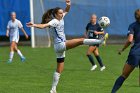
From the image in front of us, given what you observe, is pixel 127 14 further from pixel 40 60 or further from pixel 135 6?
pixel 40 60

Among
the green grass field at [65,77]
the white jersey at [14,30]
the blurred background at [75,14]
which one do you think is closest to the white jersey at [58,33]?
the green grass field at [65,77]

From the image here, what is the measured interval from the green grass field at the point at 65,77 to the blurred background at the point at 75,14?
29.3 feet

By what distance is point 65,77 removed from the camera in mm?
17344

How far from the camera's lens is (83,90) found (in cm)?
1411

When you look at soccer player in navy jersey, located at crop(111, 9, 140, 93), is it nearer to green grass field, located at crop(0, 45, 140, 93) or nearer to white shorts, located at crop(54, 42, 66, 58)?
white shorts, located at crop(54, 42, 66, 58)

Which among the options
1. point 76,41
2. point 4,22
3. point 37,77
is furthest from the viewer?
point 4,22

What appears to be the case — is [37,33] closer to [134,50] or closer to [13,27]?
[13,27]

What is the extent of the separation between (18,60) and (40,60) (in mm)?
999

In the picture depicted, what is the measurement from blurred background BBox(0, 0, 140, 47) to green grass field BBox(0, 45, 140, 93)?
894 centimetres

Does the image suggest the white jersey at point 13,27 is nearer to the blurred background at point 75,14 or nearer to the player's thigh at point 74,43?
the blurred background at point 75,14

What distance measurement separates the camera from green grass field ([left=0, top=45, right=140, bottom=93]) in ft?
47.2

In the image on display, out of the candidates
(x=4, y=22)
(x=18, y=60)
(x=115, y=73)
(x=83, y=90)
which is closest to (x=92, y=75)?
(x=115, y=73)

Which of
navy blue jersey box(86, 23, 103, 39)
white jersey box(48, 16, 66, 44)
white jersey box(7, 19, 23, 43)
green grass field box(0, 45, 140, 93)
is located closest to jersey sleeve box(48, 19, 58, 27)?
white jersey box(48, 16, 66, 44)

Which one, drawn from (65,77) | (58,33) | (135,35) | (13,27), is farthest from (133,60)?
(13,27)
